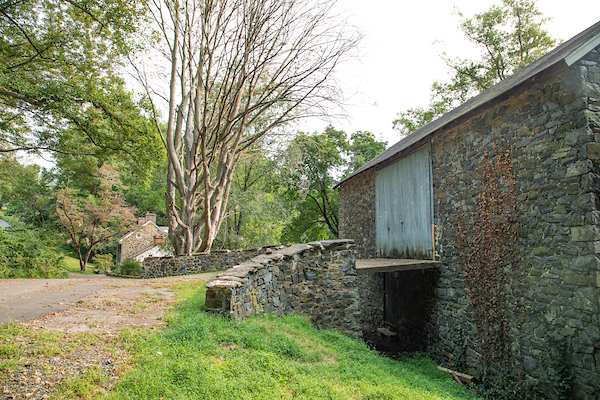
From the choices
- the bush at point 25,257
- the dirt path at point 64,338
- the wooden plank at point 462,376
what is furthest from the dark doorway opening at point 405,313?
the bush at point 25,257

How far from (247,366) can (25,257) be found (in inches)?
533

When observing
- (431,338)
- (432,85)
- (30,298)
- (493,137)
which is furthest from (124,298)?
(432,85)

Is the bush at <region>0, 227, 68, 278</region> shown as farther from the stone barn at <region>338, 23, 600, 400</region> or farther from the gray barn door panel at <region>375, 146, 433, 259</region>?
the gray barn door panel at <region>375, 146, 433, 259</region>

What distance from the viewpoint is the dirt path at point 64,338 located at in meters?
2.59

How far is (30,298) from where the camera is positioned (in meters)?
5.74

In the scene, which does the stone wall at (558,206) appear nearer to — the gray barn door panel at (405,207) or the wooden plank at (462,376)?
the wooden plank at (462,376)

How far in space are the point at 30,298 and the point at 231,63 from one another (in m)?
8.67

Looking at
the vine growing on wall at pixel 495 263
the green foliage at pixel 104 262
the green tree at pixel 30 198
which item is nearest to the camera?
the vine growing on wall at pixel 495 263

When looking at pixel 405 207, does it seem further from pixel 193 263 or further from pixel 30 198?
pixel 30 198

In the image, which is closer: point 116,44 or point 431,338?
point 431,338

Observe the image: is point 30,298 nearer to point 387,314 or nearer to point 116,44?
point 116,44

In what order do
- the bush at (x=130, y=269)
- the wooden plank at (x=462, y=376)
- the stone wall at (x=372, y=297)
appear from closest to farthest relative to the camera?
the wooden plank at (x=462, y=376) < the stone wall at (x=372, y=297) < the bush at (x=130, y=269)

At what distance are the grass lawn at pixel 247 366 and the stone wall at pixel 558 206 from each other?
218 cm

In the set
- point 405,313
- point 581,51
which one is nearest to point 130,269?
point 405,313
